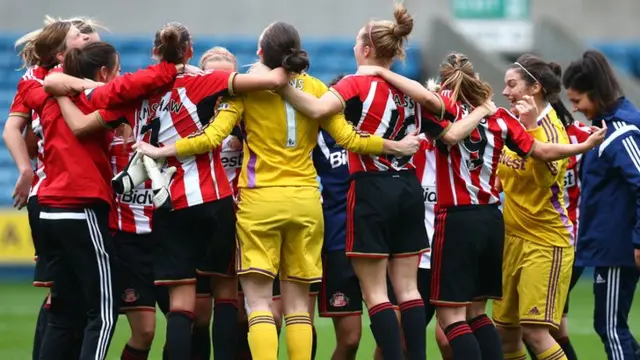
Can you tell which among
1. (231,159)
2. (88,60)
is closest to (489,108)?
(231,159)

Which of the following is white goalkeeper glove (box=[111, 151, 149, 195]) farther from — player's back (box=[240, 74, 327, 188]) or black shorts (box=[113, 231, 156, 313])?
black shorts (box=[113, 231, 156, 313])

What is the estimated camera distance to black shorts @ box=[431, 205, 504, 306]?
22.5 ft

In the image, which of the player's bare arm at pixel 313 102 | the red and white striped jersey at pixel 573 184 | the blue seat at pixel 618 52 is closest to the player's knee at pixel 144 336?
the player's bare arm at pixel 313 102

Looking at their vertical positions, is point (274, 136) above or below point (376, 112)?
below

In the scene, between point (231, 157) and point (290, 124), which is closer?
point (290, 124)

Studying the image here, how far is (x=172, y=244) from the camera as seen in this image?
661 cm

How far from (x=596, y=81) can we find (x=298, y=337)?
2.66m

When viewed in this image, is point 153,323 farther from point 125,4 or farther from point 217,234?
point 125,4

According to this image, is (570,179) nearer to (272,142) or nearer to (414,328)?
(414,328)

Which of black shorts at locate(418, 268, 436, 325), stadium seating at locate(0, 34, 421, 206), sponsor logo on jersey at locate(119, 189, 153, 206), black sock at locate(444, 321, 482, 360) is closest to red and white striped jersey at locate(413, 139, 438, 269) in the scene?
black shorts at locate(418, 268, 436, 325)

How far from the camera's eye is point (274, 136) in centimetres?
659

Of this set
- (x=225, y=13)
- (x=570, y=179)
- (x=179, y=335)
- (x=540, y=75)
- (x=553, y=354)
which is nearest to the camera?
(x=179, y=335)

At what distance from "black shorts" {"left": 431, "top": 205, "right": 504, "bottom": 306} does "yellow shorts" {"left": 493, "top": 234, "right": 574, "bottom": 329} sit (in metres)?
0.28

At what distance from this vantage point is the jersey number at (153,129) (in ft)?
21.8
